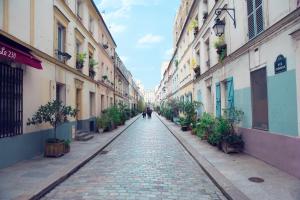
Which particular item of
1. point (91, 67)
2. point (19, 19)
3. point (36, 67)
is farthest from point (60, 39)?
point (91, 67)

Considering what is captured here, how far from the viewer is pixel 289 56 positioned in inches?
277

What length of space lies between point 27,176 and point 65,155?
3.24 metres

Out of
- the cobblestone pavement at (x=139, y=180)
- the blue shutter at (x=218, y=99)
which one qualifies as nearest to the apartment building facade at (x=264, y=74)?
the blue shutter at (x=218, y=99)

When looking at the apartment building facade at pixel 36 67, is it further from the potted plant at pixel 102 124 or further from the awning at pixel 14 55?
the potted plant at pixel 102 124

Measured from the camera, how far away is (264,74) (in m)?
8.76

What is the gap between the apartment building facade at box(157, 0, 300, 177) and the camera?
6891 millimetres

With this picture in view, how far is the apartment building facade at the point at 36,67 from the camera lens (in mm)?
8109

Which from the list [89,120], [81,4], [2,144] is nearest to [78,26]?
[81,4]

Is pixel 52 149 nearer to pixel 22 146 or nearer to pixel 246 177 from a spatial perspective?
pixel 22 146

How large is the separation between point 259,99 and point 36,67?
23.0 ft

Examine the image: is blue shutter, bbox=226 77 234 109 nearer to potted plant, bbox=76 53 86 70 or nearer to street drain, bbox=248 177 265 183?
street drain, bbox=248 177 265 183

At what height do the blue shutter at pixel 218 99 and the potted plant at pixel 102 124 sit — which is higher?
the blue shutter at pixel 218 99

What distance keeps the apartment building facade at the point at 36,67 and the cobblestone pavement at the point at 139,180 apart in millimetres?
2237

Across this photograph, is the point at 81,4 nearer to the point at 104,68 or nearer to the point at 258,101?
the point at 104,68
